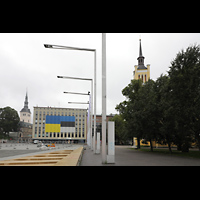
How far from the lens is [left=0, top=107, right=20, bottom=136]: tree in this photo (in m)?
99.3

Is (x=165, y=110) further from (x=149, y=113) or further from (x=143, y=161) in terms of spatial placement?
(x=143, y=161)

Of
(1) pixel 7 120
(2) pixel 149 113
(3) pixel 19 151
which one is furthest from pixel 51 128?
(1) pixel 7 120

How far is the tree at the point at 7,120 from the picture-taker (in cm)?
9929

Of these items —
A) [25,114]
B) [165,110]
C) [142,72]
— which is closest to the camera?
[165,110]

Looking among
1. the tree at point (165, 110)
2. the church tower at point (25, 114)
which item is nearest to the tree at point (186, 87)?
the tree at point (165, 110)

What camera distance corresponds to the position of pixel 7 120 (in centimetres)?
10044

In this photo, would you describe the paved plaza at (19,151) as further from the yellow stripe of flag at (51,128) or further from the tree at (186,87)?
the tree at (186,87)

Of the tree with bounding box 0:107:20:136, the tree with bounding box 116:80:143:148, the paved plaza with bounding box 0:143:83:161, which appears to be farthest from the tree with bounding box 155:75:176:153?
the tree with bounding box 0:107:20:136

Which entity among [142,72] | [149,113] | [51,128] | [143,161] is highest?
[142,72]

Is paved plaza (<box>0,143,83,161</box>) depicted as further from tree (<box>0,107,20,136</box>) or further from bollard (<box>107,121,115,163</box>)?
tree (<box>0,107,20,136</box>)
